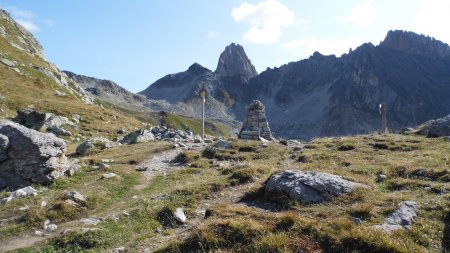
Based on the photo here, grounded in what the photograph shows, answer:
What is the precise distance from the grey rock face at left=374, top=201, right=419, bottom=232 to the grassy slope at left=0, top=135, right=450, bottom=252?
8.5 inches

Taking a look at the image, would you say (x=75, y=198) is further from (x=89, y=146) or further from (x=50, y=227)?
(x=89, y=146)

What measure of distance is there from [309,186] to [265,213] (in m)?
2.54

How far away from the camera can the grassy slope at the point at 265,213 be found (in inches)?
455

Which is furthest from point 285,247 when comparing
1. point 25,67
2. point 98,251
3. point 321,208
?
point 25,67

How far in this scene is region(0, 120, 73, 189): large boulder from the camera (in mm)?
23172

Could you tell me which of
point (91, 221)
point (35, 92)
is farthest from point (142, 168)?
point (35, 92)

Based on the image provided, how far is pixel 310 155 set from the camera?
1136 inches

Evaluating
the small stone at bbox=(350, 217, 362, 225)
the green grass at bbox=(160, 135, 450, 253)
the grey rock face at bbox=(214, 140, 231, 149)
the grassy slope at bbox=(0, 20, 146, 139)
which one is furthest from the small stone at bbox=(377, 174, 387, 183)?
the grassy slope at bbox=(0, 20, 146, 139)

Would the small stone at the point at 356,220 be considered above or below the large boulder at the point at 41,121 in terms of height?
below

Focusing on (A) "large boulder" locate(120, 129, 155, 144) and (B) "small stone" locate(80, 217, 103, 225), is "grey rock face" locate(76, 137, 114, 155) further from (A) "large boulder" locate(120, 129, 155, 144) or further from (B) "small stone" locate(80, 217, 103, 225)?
(B) "small stone" locate(80, 217, 103, 225)

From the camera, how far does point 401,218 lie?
1283cm

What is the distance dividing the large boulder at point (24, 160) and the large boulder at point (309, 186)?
12.9m

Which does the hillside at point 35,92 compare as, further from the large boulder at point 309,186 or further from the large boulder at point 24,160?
the large boulder at point 309,186

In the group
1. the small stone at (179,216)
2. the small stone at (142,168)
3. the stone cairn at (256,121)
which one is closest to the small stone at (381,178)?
the small stone at (179,216)
